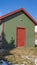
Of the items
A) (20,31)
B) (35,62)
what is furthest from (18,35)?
(35,62)

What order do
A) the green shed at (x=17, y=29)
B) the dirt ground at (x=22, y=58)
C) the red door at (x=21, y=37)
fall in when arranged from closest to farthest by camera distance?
the dirt ground at (x=22, y=58)
the green shed at (x=17, y=29)
the red door at (x=21, y=37)

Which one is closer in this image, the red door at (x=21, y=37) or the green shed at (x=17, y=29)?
the green shed at (x=17, y=29)

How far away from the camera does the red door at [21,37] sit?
17.8 m

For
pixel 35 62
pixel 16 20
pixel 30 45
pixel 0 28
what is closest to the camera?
pixel 35 62

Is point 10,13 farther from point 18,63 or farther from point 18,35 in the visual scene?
point 18,63

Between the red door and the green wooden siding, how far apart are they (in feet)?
1.46

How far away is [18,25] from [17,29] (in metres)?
0.44

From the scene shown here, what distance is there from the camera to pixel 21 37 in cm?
1811

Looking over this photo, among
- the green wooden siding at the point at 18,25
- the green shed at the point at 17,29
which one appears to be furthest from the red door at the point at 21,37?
the green wooden siding at the point at 18,25

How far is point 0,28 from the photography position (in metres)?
16.2

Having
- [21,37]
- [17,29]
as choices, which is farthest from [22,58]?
[21,37]

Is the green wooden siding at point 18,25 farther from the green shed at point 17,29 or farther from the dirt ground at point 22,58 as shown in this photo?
the dirt ground at point 22,58

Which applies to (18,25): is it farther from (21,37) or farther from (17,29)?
(21,37)

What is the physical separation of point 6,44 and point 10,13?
314cm
